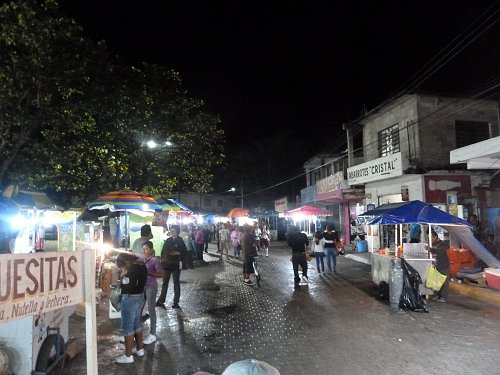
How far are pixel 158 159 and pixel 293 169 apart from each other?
33156mm

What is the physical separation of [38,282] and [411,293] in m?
8.37

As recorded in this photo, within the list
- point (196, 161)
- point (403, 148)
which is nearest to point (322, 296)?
point (403, 148)

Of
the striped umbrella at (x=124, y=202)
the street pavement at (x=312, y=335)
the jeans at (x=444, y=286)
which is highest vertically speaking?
the striped umbrella at (x=124, y=202)

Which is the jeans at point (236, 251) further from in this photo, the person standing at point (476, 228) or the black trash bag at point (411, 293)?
the black trash bag at point (411, 293)

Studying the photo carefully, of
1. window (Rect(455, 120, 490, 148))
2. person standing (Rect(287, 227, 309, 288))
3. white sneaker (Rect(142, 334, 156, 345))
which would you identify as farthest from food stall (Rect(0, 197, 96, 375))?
window (Rect(455, 120, 490, 148))

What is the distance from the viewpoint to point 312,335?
293 inches

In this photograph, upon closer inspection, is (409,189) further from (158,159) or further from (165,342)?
(165,342)

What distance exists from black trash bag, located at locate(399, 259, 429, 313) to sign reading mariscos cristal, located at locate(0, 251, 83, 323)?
26.0ft

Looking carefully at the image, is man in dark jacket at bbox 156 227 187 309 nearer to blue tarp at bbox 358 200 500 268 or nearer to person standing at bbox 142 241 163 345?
person standing at bbox 142 241 163 345

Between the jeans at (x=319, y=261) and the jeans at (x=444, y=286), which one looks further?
the jeans at (x=319, y=261)

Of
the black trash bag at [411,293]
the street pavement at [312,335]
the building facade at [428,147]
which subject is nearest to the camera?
the street pavement at [312,335]

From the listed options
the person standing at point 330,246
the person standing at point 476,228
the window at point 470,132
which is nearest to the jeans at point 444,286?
the person standing at point 330,246

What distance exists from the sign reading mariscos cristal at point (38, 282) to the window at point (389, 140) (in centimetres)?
1843

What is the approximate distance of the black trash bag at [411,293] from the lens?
9.17 metres
